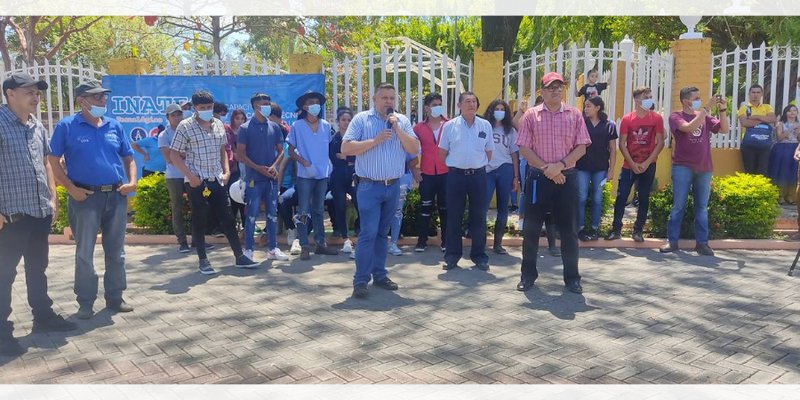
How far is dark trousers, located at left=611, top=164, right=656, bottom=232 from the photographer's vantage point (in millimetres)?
7727

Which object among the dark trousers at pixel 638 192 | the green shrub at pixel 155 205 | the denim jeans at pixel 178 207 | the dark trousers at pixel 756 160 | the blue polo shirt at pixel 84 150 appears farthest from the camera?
the dark trousers at pixel 756 160

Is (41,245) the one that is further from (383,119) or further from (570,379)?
(570,379)

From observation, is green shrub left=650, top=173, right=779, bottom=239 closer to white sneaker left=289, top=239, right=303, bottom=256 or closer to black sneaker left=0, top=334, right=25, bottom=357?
white sneaker left=289, top=239, right=303, bottom=256

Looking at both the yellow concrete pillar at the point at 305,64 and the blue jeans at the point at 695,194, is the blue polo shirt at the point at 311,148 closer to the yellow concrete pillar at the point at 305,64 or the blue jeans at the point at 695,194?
the yellow concrete pillar at the point at 305,64

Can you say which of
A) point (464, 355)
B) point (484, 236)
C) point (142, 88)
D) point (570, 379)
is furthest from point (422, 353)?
point (142, 88)

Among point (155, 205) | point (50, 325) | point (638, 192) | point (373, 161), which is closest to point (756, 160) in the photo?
point (638, 192)

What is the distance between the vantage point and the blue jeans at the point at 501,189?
290 inches

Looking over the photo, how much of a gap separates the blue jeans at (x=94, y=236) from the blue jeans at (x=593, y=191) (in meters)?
4.88

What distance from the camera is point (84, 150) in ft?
16.1

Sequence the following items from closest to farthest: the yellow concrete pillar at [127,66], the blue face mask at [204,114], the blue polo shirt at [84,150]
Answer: the blue polo shirt at [84,150], the blue face mask at [204,114], the yellow concrete pillar at [127,66]

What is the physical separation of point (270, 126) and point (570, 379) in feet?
14.9

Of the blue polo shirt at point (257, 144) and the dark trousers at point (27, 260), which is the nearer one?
the dark trousers at point (27, 260)

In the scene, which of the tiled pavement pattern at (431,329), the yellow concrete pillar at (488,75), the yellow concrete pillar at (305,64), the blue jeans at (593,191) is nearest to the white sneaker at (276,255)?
the tiled pavement pattern at (431,329)

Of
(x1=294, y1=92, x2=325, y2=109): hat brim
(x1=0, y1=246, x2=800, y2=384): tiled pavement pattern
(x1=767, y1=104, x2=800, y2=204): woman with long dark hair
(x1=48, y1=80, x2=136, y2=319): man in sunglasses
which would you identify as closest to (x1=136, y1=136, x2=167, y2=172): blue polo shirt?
(x1=0, y1=246, x2=800, y2=384): tiled pavement pattern
